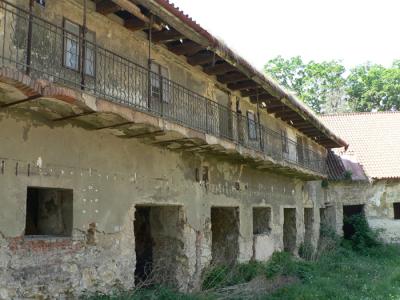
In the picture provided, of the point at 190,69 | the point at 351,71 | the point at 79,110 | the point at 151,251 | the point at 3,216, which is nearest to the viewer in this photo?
the point at 3,216

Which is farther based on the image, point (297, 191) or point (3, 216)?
point (297, 191)

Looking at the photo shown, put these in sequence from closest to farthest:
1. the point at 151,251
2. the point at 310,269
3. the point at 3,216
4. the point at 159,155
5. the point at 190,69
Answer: the point at 3,216
the point at 159,155
the point at 151,251
the point at 190,69
the point at 310,269

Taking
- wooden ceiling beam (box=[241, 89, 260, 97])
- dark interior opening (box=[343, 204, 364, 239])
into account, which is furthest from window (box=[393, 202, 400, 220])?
wooden ceiling beam (box=[241, 89, 260, 97])

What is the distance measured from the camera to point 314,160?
1998cm

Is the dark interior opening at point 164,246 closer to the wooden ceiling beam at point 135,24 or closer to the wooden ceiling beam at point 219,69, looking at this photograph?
the wooden ceiling beam at point 219,69

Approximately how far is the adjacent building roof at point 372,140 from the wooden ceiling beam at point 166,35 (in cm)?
1579

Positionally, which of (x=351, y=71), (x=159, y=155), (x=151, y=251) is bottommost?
(x=151, y=251)

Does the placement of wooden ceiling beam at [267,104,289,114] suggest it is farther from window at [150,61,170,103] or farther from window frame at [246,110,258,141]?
window at [150,61,170,103]

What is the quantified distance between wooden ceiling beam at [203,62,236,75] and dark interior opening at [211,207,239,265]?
3904 millimetres

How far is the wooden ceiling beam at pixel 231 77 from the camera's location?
12.7 m

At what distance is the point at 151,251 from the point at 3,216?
16.4 ft

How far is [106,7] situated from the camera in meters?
8.74

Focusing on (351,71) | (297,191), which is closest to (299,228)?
(297,191)

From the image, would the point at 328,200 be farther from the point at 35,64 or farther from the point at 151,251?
the point at 35,64
